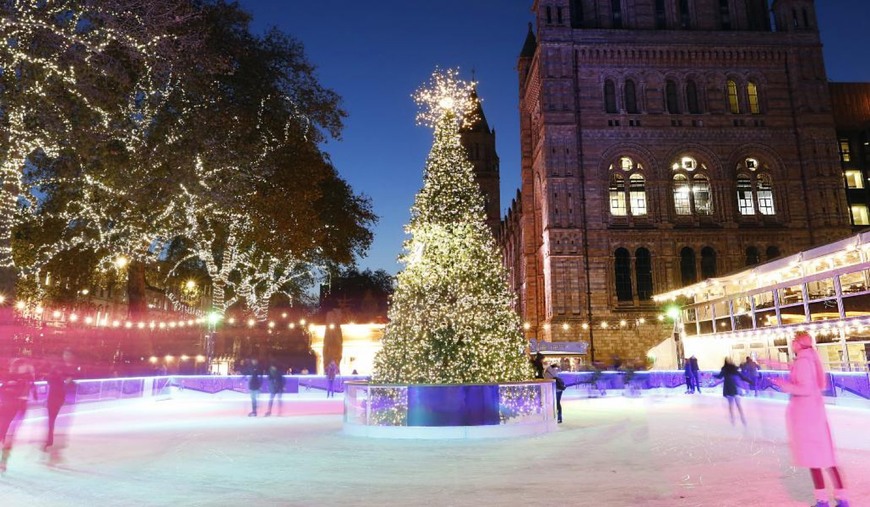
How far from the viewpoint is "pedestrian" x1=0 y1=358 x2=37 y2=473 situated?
8.23m

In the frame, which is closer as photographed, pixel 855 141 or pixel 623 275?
pixel 623 275

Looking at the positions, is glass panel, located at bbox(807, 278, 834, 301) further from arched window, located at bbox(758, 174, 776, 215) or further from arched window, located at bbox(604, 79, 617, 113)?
arched window, located at bbox(604, 79, 617, 113)

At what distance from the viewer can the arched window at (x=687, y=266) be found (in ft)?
115

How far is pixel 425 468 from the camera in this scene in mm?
7414

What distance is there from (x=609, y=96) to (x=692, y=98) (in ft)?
17.2

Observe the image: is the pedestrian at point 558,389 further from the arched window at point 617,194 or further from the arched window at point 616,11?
the arched window at point 616,11

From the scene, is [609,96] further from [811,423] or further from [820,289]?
[811,423]

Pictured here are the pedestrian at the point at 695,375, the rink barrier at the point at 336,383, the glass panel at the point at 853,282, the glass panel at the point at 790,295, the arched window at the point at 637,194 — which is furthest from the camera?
the arched window at the point at 637,194

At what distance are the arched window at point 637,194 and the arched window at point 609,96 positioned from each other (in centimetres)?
447

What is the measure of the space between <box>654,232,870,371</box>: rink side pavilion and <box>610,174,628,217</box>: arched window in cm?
704

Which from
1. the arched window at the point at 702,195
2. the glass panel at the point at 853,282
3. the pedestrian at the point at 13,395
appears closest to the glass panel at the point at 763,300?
the glass panel at the point at 853,282

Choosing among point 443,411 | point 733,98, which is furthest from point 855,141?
point 443,411

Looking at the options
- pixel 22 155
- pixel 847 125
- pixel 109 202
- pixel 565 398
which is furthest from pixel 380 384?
pixel 847 125

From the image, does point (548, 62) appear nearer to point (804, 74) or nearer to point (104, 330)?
point (804, 74)
